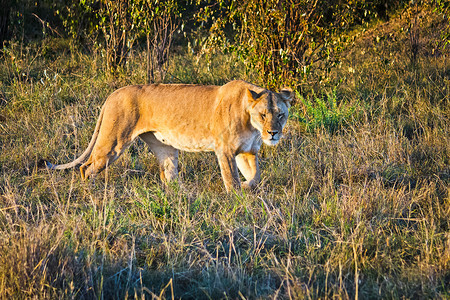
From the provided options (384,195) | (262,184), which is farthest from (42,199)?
(384,195)

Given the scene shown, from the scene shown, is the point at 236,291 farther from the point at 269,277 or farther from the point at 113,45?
the point at 113,45

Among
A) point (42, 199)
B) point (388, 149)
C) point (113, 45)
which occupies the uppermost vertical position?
point (113, 45)

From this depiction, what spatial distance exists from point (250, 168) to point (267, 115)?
2.19ft

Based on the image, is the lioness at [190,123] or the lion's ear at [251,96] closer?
the lion's ear at [251,96]

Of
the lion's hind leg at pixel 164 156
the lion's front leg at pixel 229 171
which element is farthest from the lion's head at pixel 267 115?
the lion's hind leg at pixel 164 156

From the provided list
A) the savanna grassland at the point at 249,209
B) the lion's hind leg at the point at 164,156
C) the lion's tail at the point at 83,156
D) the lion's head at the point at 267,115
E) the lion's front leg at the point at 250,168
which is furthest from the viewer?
the lion's hind leg at the point at 164,156

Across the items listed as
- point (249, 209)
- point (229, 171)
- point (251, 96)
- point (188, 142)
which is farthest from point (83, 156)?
point (249, 209)

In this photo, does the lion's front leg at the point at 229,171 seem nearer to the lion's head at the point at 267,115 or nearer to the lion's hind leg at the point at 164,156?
the lion's head at the point at 267,115

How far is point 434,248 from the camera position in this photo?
322cm

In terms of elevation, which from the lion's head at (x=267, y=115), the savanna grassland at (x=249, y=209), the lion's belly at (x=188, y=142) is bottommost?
the savanna grassland at (x=249, y=209)

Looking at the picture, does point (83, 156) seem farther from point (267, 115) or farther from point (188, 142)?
point (267, 115)

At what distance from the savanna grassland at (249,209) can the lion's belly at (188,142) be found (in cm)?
33

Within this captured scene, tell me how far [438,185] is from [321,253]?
176cm

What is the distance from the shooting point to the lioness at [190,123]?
4461mm
